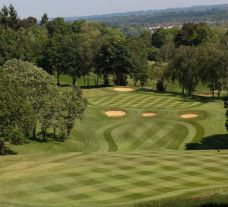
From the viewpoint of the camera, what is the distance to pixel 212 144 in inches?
2692

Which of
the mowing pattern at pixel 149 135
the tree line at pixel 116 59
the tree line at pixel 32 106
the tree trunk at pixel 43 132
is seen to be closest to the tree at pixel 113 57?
the tree line at pixel 116 59

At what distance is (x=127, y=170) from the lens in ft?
136

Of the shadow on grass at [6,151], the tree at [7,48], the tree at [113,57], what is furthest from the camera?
the tree at [7,48]

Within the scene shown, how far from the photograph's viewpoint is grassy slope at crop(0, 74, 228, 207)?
34.3m

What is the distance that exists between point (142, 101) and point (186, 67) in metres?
18.4

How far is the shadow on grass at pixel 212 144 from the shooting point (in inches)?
2630

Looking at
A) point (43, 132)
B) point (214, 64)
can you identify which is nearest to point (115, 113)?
point (43, 132)

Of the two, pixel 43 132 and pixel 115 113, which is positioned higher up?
pixel 43 132

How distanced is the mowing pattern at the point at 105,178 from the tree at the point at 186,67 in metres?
61.0

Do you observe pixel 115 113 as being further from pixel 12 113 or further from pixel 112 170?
pixel 112 170

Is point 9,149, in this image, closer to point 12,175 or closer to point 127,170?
point 12,175

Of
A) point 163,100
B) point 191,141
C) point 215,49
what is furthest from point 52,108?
point 215,49

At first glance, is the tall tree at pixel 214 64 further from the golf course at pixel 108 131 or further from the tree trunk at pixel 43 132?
the tree trunk at pixel 43 132

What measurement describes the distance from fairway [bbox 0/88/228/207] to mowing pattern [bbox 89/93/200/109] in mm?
13972
